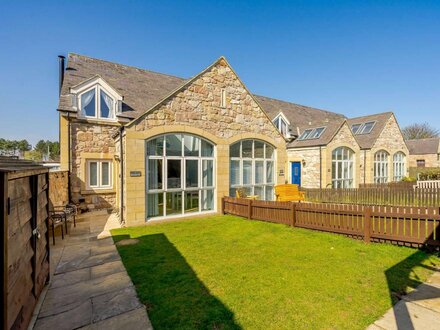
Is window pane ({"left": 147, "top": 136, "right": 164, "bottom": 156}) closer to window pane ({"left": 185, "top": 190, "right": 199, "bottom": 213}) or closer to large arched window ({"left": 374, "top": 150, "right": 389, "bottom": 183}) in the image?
window pane ({"left": 185, "top": 190, "right": 199, "bottom": 213})

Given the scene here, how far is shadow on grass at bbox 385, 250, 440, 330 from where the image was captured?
3.44m

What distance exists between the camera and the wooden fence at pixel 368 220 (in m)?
6.23

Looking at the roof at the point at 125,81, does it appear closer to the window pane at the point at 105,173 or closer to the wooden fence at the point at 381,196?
the window pane at the point at 105,173

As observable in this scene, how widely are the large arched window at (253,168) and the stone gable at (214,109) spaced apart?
0.87 m

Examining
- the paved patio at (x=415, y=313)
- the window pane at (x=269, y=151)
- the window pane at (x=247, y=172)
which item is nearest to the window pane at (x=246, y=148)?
the window pane at (x=247, y=172)

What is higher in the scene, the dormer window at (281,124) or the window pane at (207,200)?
the dormer window at (281,124)

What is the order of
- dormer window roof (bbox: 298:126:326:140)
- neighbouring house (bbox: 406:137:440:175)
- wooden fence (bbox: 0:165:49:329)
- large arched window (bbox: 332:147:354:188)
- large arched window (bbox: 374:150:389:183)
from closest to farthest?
wooden fence (bbox: 0:165:49:329) → large arched window (bbox: 332:147:354:188) → dormer window roof (bbox: 298:126:326:140) → large arched window (bbox: 374:150:389:183) → neighbouring house (bbox: 406:137:440:175)

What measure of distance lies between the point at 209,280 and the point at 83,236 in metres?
5.73

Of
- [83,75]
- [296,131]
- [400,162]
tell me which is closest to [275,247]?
[83,75]

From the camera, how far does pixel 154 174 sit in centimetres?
992

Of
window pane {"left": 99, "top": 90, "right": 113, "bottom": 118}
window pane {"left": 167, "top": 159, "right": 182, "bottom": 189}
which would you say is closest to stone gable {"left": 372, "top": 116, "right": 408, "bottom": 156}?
window pane {"left": 167, "top": 159, "right": 182, "bottom": 189}

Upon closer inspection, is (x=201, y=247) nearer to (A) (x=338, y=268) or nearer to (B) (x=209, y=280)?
(B) (x=209, y=280)

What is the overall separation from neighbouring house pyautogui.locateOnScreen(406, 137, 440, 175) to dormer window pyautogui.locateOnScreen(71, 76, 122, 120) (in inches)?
1971

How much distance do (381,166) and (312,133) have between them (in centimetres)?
890
